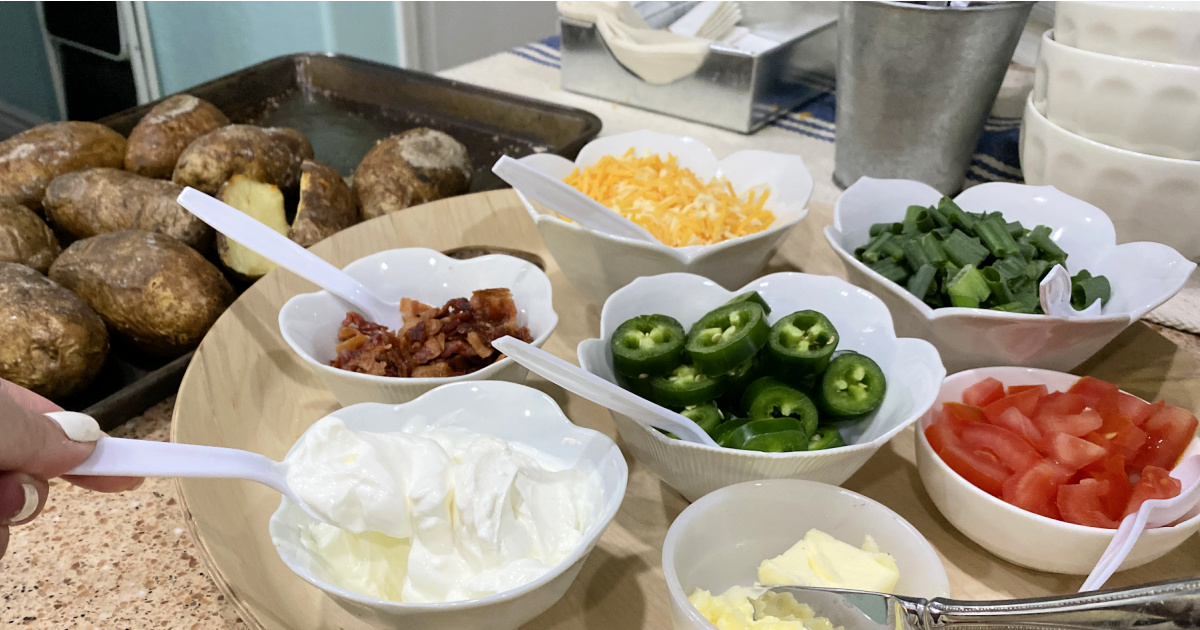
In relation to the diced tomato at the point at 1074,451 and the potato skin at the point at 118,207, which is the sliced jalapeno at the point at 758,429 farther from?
the potato skin at the point at 118,207

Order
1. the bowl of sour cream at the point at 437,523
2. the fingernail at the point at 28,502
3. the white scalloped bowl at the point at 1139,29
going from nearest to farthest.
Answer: the fingernail at the point at 28,502 < the bowl of sour cream at the point at 437,523 < the white scalloped bowl at the point at 1139,29

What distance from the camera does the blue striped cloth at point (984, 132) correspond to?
209 cm

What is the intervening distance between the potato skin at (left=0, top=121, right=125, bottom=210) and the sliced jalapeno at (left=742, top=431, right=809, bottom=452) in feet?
5.68

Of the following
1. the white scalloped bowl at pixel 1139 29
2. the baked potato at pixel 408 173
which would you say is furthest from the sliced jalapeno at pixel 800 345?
the baked potato at pixel 408 173

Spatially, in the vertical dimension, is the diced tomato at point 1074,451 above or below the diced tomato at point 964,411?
above

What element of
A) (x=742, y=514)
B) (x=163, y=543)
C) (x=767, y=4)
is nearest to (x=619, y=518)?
(x=742, y=514)

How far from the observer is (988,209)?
157 cm

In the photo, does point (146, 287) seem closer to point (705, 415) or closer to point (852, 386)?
point (705, 415)

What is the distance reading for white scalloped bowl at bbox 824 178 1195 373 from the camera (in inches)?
47.5

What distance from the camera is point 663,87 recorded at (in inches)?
96.0

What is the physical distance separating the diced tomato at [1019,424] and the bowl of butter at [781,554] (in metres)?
0.23

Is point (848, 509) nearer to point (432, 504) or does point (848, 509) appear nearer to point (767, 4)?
point (432, 504)

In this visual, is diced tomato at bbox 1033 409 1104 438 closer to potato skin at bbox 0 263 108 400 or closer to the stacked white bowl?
the stacked white bowl

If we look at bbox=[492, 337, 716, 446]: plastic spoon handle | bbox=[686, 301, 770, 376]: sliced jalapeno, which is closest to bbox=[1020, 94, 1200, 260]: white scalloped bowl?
bbox=[686, 301, 770, 376]: sliced jalapeno
